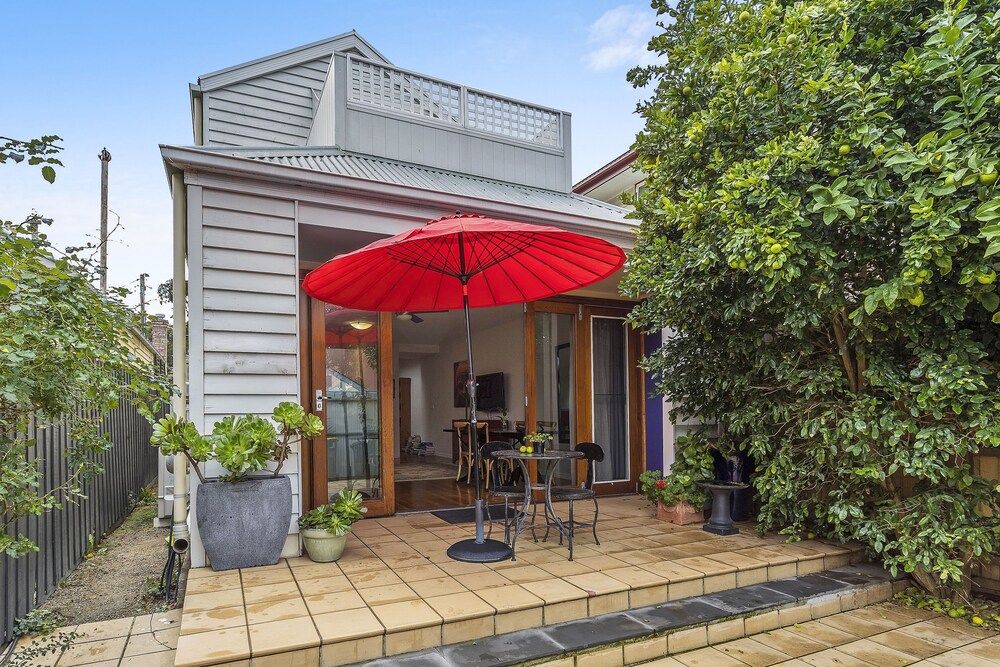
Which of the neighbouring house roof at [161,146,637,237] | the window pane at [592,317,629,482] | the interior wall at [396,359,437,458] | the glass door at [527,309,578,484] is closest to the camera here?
the neighbouring house roof at [161,146,637,237]

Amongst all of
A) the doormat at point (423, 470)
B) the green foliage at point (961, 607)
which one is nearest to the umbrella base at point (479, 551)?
the green foliage at point (961, 607)

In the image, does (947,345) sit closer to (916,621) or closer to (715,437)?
(916,621)

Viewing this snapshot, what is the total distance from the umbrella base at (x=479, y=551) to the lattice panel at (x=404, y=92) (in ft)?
13.9

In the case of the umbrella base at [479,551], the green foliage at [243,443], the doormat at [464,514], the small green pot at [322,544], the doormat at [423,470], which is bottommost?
the doormat at [423,470]

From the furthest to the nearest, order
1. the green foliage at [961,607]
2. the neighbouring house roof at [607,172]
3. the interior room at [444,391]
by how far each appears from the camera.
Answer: the neighbouring house roof at [607,172]
the interior room at [444,391]
the green foliage at [961,607]

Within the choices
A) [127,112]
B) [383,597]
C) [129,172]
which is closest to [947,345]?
[383,597]

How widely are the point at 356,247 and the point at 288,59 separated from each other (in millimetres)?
4447

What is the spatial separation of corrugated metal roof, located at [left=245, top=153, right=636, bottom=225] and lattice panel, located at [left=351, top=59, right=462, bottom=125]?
66 centimetres

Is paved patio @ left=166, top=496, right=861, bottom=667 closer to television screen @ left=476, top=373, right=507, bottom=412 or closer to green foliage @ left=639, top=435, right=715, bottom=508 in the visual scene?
green foliage @ left=639, top=435, right=715, bottom=508

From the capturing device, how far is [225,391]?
362cm

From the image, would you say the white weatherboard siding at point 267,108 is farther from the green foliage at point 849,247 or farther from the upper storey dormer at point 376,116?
the green foliage at point 849,247

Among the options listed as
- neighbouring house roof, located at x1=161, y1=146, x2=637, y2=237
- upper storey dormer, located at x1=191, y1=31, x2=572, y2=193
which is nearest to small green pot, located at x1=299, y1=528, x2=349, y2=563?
neighbouring house roof, located at x1=161, y1=146, x2=637, y2=237

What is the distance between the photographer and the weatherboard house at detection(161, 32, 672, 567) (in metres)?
3.68

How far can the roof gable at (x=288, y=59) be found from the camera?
7.21 m
